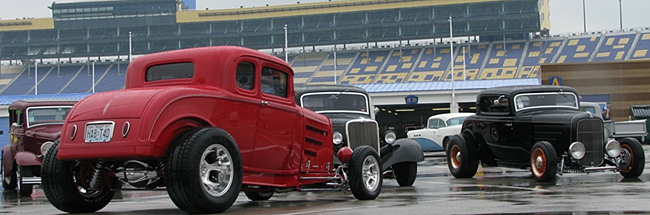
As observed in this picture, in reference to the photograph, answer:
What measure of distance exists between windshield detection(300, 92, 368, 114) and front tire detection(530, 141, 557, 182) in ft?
10.1

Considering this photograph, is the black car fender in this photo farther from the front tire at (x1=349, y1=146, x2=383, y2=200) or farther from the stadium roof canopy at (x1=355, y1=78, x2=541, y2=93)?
the stadium roof canopy at (x1=355, y1=78, x2=541, y2=93)

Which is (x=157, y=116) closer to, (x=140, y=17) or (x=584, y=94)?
(x=584, y=94)

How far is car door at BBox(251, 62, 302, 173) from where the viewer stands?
8.38 m

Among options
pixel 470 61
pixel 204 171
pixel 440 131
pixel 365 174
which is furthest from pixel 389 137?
pixel 470 61

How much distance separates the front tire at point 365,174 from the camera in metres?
9.85

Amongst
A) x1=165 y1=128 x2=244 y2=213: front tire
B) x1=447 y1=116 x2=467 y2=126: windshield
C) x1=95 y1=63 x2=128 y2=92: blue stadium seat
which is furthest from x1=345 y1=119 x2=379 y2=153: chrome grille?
x1=95 y1=63 x2=128 y2=92: blue stadium seat

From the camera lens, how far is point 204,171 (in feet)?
23.9

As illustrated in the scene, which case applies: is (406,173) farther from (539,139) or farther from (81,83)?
(81,83)

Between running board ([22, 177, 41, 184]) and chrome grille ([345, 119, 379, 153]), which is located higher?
chrome grille ([345, 119, 379, 153])

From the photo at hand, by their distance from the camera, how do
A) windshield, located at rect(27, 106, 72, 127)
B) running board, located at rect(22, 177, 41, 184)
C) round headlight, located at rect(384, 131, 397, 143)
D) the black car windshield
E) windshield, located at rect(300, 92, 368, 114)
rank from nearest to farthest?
round headlight, located at rect(384, 131, 397, 143) → windshield, located at rect(300, 92, 368, 114) → running board, located at rect(22, 177, 41, 184) → the black car windshield → windshield, located at rect(27, 106, 72, 127)

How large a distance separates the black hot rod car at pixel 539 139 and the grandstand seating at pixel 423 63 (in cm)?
4927

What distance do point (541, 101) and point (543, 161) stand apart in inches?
70.7

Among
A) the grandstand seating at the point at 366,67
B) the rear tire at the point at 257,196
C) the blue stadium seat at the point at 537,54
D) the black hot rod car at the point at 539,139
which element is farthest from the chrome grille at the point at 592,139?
the grandstand seating at the point at 366,67

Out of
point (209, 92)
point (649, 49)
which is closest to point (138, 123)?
point (209, 92)
